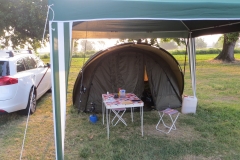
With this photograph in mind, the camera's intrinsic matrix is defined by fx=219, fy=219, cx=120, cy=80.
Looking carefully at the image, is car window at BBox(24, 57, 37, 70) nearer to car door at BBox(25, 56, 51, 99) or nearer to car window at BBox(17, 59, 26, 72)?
car door at BBox(25, 56, 51, 99)

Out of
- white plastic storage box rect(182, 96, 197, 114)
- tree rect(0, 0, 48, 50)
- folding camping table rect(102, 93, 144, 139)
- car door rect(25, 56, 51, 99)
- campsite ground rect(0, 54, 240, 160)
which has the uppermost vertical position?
tree rect(0, 0, 48, 50)

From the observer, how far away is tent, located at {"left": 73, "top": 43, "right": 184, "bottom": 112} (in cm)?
542

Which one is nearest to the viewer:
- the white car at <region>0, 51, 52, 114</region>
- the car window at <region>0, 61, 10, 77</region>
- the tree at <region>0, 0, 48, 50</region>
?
the white car at <region>0, 51, 52, 114</region>

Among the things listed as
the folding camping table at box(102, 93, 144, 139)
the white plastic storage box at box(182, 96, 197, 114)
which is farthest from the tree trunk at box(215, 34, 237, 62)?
the folding camping table at box(102, 93, 144, 139)

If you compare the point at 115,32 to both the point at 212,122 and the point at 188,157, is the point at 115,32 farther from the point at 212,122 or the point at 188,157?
the point at 188,157

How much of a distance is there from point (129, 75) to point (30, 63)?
101 inches

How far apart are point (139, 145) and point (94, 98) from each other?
2.14 m

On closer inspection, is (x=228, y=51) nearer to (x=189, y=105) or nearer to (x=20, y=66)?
(x=189, y=105)

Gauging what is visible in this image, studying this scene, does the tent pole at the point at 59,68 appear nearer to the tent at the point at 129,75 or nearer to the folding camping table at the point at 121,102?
the folding camping table at the point at 121,102

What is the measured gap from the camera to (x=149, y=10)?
2646mm

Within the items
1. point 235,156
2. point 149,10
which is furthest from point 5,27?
point 235,156

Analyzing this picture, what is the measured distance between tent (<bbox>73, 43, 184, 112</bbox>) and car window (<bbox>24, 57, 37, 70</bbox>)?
1.26 meters

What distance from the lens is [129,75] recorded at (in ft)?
18.5

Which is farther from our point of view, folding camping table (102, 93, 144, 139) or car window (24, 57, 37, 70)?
car window (24, 57, 37, 70)
